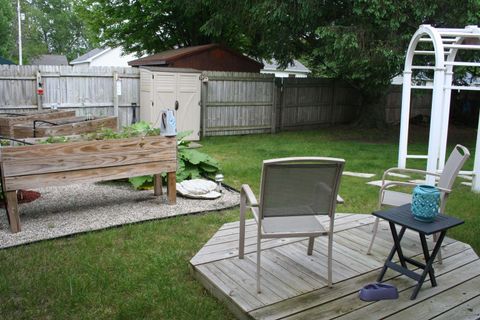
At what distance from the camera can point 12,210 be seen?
416 centimetres

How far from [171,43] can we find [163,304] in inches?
610

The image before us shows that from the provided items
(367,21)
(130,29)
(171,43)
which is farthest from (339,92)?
(130,29)

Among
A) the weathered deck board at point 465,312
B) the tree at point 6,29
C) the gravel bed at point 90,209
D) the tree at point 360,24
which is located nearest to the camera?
the weathered deck board at point 465,312

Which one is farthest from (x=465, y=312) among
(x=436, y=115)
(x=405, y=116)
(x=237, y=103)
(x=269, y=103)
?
(x=269, y=103)

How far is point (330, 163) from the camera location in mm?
2832

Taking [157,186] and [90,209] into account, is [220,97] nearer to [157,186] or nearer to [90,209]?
[157,186]

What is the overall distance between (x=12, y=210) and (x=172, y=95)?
255 inches

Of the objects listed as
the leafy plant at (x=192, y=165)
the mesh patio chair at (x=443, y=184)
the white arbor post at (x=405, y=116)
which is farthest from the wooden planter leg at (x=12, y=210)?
the white arbor post at (x=405, y=116)

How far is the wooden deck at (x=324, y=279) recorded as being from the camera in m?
2.72

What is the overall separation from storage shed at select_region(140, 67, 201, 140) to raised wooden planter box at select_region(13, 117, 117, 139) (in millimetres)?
3243

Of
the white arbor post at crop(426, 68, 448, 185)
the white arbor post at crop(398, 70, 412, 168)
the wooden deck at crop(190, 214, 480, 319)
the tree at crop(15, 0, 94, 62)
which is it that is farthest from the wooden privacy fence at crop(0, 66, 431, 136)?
the tree at crop(15, 0, 94, 62)

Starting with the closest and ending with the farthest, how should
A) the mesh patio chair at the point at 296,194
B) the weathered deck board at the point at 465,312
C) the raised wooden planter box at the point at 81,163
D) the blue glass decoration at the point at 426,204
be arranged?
the weathered deck board at the point at 465,312
the mesh patio chair at the point at 296,194
the blue glass decoration at the point at 426,204
the raised wooden planter box at the point at 81,163

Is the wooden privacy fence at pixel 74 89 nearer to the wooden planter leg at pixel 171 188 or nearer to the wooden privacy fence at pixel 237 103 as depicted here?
the wooden privacy fence at pixel 237 103

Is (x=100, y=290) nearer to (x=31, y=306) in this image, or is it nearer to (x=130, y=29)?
(x=31, y=306)
